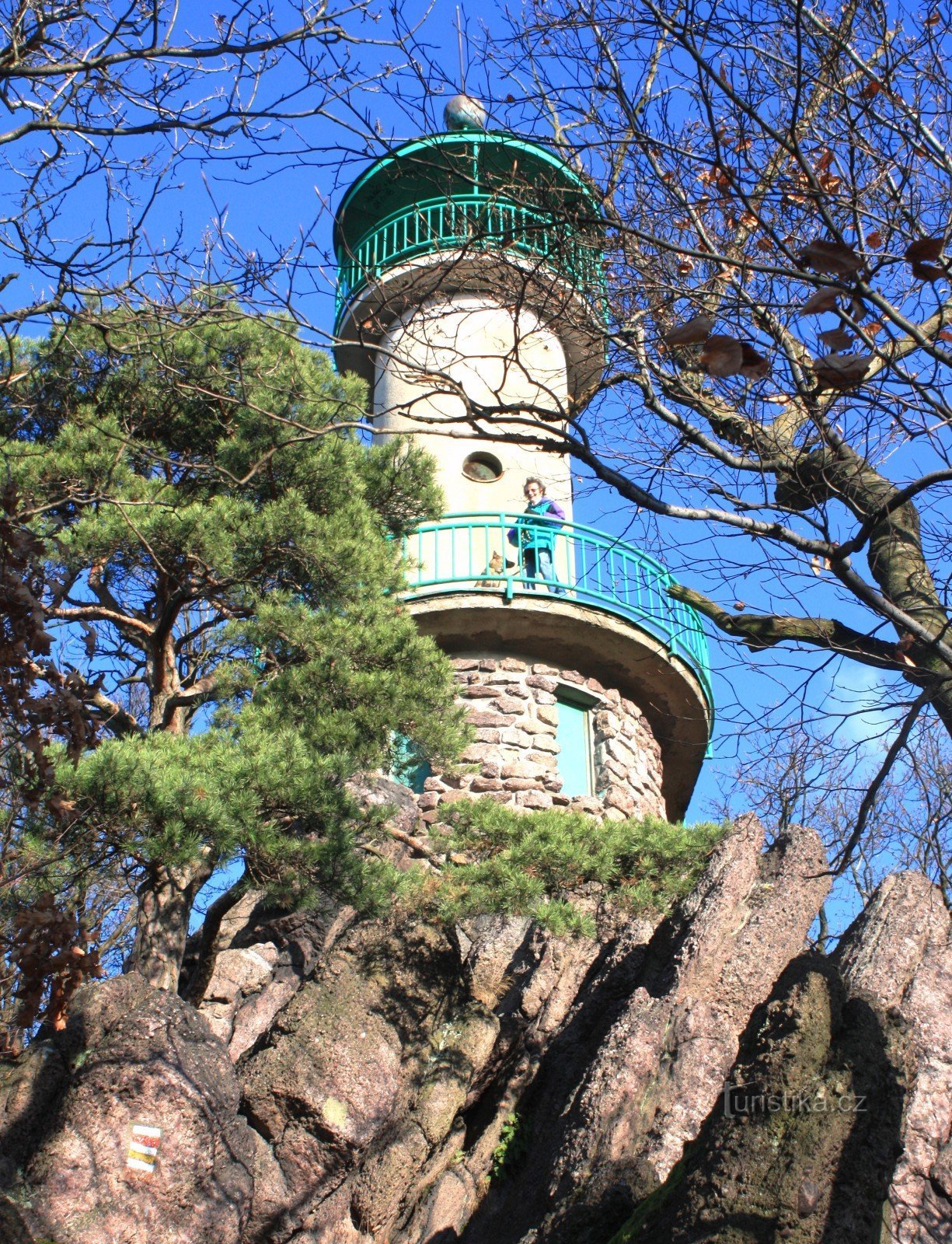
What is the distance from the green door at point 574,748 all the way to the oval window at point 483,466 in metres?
Answer: 2.60

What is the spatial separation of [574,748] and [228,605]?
4.12m

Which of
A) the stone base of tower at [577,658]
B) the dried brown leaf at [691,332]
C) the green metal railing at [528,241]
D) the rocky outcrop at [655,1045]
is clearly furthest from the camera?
the stone base of tower at [577,658]

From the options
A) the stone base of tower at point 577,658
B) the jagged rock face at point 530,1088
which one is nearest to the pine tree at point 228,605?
the jagged rock face at point 530,1088

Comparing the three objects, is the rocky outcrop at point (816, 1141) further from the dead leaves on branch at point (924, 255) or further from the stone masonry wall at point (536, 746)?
the stone masonry wall at point (536, 746)

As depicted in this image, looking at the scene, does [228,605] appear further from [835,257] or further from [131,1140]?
[835,257]

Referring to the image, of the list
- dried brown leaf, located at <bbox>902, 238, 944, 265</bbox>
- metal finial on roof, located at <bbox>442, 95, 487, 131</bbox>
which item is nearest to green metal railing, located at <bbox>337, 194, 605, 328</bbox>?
metal finial on roof, located at <bbox>442, 95, 487, 131</bbox>

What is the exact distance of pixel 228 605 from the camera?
8.73 meters

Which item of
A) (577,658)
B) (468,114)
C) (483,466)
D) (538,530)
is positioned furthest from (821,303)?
(483,466)

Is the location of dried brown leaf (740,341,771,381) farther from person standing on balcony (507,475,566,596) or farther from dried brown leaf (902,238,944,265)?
person standing on balcony (507,475,566,596)

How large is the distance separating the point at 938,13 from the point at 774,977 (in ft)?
15.0

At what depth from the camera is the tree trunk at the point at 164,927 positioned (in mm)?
6984

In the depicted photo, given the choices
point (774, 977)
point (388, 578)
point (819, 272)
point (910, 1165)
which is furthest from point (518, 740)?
point (819, 272)

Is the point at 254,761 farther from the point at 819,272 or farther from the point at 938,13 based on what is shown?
the point at 938,13

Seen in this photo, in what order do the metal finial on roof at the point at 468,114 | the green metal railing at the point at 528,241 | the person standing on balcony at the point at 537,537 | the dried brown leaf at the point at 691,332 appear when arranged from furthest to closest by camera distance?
the person standing on balcony at the point at 537,537 → the metal finial on roof at the point at 468,114 → the green metal railing at the point at 528,241 → the dried brown leaf at the point at 691,332
